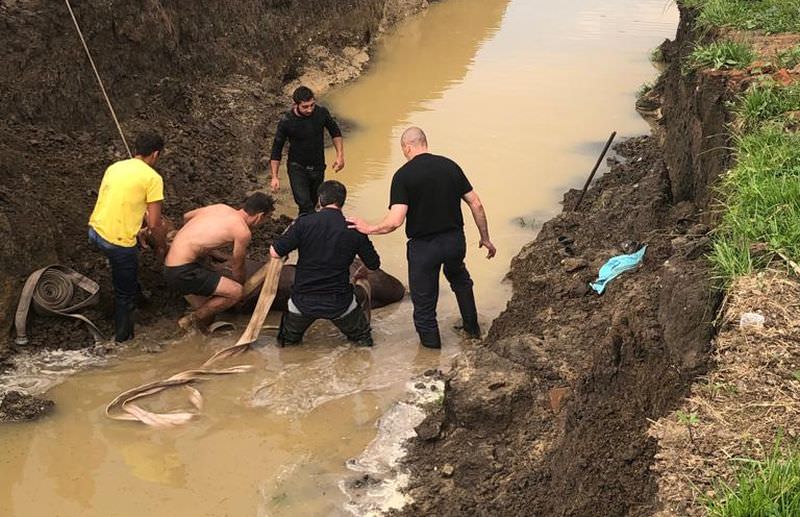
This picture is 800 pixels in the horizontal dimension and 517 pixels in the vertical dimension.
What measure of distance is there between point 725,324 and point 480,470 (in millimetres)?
1907

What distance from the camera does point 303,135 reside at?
29.1 feet

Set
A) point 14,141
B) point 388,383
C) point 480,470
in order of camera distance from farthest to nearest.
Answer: point 14,141 < point 388,383 < point 480,470

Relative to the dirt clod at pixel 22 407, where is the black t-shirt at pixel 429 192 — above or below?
above

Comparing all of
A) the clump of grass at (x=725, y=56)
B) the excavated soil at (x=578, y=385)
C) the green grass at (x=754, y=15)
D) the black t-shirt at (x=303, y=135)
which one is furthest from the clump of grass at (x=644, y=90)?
the black t-shirt at (x=303, y=135)

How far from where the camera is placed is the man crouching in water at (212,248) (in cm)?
703

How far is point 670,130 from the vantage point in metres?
10.3

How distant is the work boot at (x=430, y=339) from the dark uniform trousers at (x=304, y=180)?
2.51 meters

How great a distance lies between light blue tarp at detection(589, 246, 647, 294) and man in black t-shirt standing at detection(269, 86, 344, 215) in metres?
3.52

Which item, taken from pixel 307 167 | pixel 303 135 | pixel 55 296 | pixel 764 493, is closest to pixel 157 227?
pixel 55 296

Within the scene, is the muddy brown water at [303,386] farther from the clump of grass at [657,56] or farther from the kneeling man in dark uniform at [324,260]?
A: the clump of grass at [657,56]

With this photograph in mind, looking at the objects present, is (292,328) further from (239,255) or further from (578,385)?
(578,385)

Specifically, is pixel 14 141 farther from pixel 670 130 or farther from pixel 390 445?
pixel 670 130

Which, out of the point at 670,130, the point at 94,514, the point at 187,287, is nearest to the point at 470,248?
the point at 670,130

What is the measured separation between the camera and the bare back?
23.0 ft
